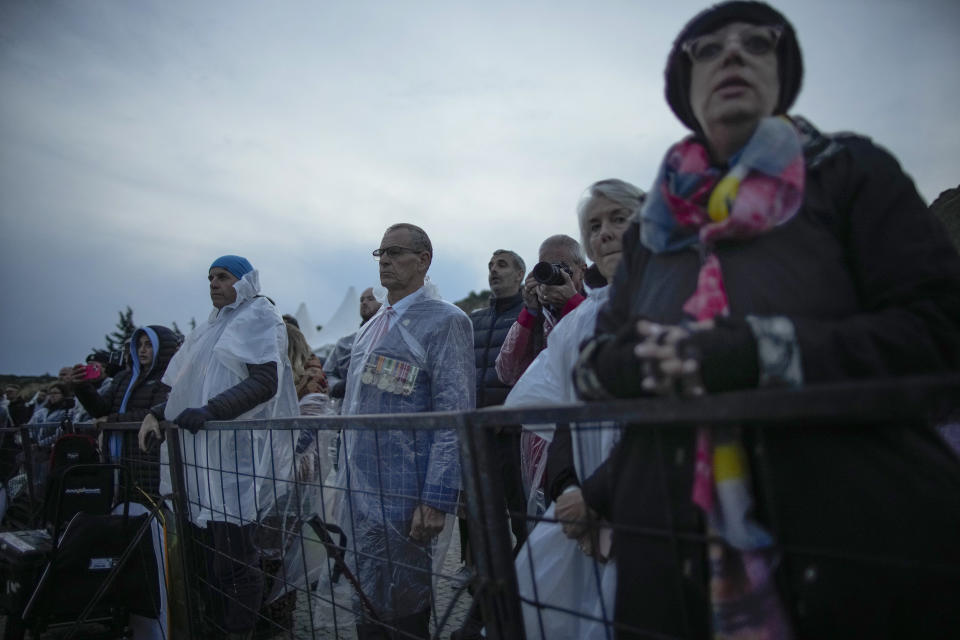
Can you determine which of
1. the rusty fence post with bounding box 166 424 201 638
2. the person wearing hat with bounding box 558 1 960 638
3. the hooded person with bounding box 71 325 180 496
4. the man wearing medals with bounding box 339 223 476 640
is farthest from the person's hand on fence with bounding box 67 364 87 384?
the person wearing hat with bounding box 558 1 960 638

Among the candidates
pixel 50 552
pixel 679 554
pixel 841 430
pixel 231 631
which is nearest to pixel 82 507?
pixel 50 552

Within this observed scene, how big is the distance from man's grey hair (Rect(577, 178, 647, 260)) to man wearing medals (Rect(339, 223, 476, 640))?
935 mm

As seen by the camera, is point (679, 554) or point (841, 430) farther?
point (679, 554)

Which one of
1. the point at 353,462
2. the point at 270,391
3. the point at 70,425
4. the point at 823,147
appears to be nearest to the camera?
the point at 823,147

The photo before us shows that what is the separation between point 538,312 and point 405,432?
3.25 feet

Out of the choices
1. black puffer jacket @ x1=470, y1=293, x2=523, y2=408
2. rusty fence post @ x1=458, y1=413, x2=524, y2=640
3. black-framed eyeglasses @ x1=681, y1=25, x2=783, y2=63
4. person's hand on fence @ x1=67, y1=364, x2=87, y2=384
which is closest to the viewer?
black-framed eyeglasses @ x1=681, y1=25, x2=783, y2=63

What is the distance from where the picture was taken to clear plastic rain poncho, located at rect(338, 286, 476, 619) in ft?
8.11

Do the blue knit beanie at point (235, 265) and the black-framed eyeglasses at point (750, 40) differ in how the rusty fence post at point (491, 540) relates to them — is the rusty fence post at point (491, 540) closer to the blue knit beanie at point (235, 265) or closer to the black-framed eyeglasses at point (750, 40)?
the black-framed eyeglasses at point (750, 40)

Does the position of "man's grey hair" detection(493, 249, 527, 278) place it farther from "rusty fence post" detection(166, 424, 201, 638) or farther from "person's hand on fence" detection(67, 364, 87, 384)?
"person's hand on fence" detection(67, 364, 87, 384)

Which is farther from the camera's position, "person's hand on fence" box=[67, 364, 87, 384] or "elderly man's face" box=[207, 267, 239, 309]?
"person's hand on fence" box=[67, 364, 87, 384]

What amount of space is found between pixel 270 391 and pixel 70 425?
2933 millimetres

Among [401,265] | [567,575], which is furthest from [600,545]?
[401,265]

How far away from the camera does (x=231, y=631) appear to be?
2924mm

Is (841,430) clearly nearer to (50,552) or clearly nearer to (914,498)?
(914,498)
